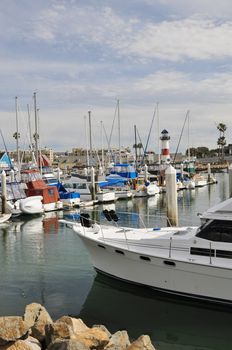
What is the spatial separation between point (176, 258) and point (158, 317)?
1.68 meters

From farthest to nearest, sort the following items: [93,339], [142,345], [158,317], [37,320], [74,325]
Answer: [158,317], [37,320], [74,325], [93,339], [142,345]

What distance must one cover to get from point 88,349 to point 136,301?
5.23 meters

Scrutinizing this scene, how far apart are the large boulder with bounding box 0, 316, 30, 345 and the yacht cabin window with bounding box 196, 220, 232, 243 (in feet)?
19.0

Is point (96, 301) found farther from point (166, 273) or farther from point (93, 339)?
point (93, 339)

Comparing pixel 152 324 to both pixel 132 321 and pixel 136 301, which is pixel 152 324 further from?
pixel 136 301

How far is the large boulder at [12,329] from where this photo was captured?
27.4 feet

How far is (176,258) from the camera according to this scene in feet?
39.6

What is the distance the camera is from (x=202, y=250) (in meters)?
12.1

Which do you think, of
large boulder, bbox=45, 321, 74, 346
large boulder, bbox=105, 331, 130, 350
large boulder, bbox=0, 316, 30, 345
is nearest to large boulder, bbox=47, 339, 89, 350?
large boulder, bbox=45, 321, 74, 346

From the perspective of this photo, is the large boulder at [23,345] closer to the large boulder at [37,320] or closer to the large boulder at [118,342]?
the large boulder at [37,320]

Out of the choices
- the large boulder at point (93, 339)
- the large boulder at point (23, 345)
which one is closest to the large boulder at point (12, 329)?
the large boulder at point (23, 345)

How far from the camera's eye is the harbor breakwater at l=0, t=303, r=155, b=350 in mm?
7898

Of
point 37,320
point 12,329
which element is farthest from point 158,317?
point 12,329

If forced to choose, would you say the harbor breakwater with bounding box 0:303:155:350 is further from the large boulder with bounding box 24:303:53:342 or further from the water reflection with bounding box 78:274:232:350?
the water reflection with bounding box 78:274:232:350
